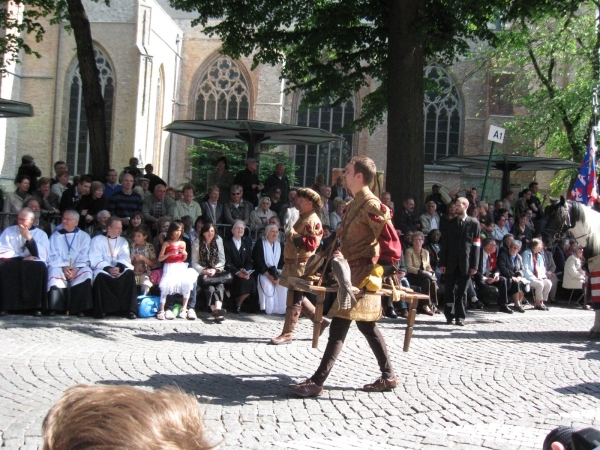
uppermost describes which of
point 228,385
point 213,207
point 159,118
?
point 159,118

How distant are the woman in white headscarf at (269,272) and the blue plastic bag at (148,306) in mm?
1830

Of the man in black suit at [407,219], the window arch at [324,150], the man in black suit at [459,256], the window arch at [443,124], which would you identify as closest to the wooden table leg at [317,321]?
the man in black suit at [459,256]

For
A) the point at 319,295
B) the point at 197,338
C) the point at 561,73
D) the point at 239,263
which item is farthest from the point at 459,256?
the point at 561,73

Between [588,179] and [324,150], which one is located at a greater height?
[324,150]

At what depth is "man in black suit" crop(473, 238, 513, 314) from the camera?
47.6ft

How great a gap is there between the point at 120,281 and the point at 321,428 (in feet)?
19.9

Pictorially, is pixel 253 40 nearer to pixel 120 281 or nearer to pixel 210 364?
pixel 120 281

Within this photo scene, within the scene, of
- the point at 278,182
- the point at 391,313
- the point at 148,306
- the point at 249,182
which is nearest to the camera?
the point at 148,306

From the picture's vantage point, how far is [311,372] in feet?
25.8

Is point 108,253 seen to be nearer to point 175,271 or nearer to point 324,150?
point 175,271

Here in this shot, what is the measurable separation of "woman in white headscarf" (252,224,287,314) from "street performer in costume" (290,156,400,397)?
5572 mm

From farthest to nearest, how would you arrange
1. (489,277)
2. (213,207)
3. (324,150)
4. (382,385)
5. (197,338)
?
(324,150), (489,277), (213,207), (197,338), (382,385)

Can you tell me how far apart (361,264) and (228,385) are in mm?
1716

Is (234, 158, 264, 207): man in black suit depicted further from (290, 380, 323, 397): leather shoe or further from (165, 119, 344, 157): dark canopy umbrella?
(290, 380, 323, 397): leather shoe
